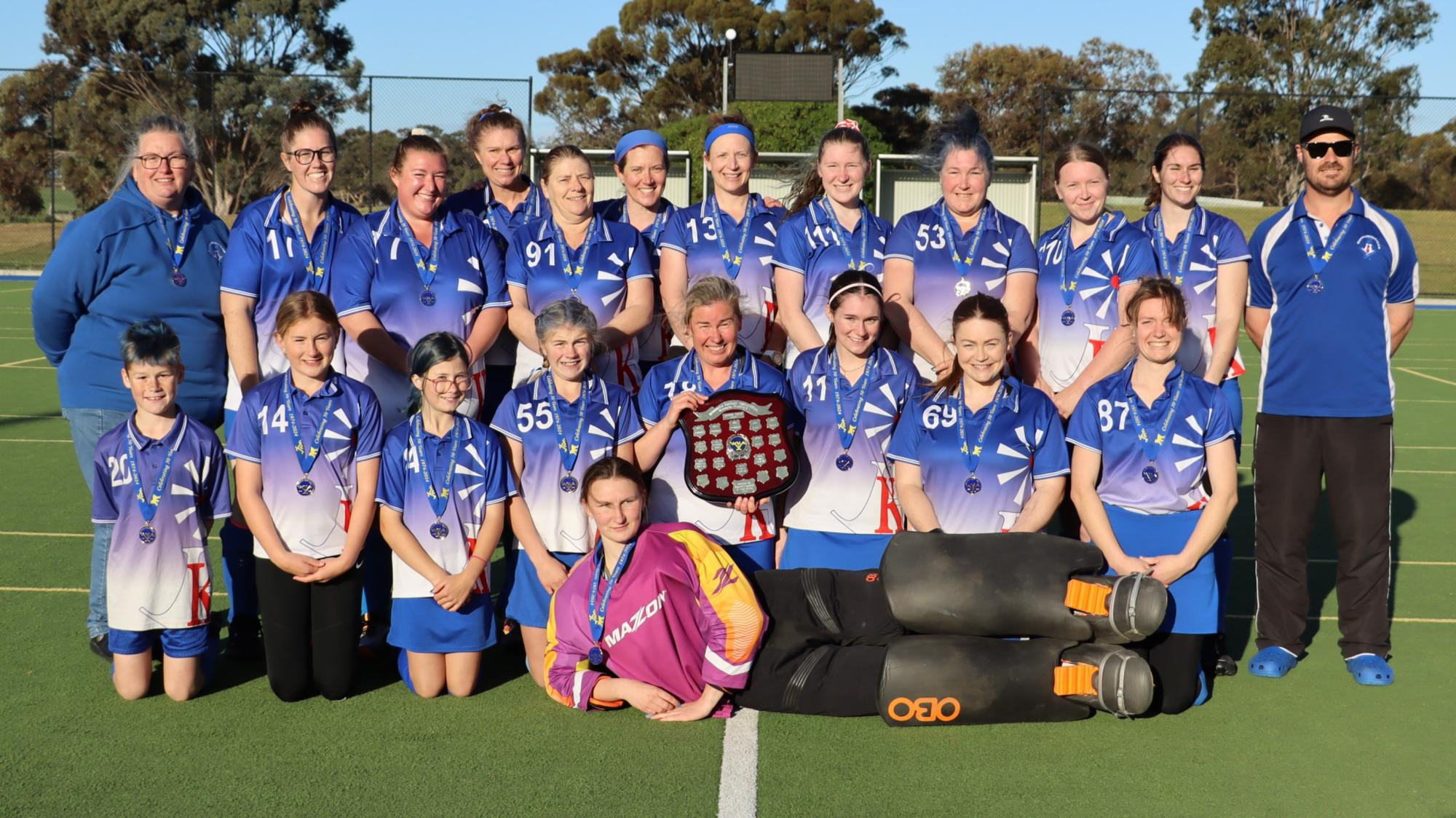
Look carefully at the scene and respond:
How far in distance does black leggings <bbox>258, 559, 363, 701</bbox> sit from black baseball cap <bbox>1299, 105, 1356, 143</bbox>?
12.8 ft

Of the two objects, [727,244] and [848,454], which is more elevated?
[727,244]

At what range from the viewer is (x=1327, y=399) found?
465 centimetres

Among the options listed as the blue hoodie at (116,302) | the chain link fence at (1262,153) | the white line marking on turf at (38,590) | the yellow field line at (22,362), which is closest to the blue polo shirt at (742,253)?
the blue hoodie at (116,302)

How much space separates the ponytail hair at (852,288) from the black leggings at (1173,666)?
5.01 ft

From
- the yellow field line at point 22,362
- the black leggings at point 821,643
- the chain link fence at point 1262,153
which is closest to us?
the black leggings at point 821,643

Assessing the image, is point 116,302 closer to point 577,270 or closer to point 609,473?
point 577,270

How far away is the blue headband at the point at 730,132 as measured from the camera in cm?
520

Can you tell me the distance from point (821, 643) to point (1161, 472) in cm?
135

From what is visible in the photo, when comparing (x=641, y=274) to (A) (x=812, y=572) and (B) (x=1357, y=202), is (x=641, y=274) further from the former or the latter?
(B) (x=1357, y=202)

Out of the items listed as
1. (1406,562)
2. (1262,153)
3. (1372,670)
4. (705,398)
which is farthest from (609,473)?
(1262,153)

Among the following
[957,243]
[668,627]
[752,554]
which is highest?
[957,243]

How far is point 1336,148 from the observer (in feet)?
15.0

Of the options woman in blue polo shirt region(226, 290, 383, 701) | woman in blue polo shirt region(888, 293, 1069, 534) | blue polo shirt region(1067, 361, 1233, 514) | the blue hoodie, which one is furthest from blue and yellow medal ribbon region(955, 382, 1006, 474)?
the blue hoodie

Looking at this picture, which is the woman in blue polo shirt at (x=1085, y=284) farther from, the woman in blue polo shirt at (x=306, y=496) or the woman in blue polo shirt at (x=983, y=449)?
the woman in blue polo shirt at (x=306, y=496)
